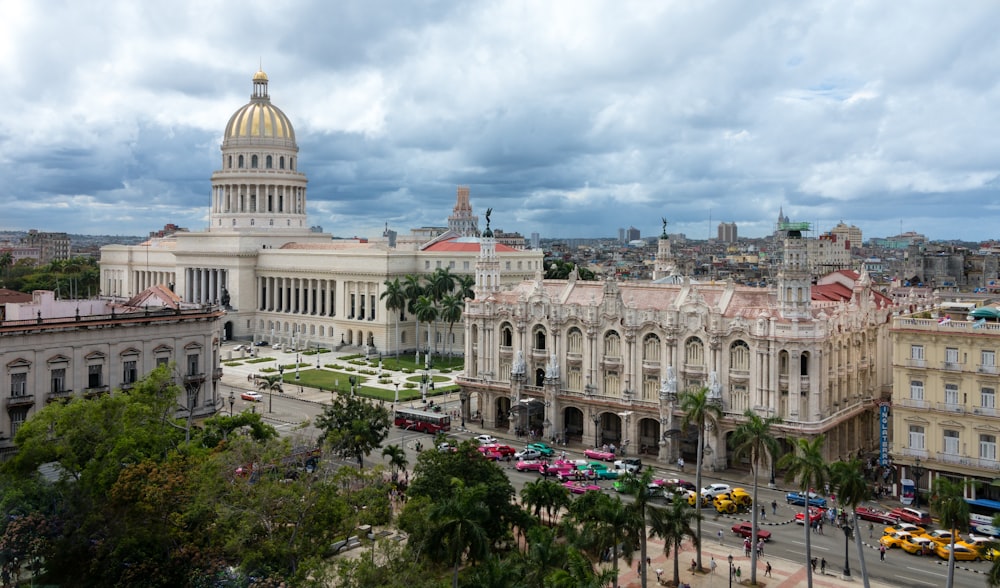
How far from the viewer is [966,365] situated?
60375mm

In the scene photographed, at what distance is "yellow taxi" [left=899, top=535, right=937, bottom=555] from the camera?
5144 centimetres

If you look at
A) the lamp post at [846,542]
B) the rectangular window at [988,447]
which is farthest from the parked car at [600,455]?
the rectangular window at [988,447]

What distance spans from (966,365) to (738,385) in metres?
15.7

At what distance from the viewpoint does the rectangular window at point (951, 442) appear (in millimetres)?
60719

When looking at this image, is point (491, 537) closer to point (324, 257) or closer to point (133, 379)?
point (133, 379)

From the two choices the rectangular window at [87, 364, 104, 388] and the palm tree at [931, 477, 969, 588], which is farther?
the rectangular window at [87, 364, 104, 388]

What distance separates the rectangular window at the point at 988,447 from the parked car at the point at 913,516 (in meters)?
5.93

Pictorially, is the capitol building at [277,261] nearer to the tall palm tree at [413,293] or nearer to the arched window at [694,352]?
the tall palm tree at [413,293]

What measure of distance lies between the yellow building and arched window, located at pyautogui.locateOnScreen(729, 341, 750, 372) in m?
10.4

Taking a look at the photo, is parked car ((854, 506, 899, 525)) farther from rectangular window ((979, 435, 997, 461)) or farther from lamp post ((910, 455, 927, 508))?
rectangular window ((979, 435, 997, 461))

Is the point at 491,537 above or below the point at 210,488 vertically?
below

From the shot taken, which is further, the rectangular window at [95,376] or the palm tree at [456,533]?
the rectangular window at [95,376]

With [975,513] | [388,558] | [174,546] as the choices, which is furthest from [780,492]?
[174,546]

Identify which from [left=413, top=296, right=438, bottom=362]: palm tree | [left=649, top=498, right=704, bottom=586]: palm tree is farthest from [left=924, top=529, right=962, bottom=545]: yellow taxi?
[left=413, top=296, right=438, bottom=362]: palm tree
